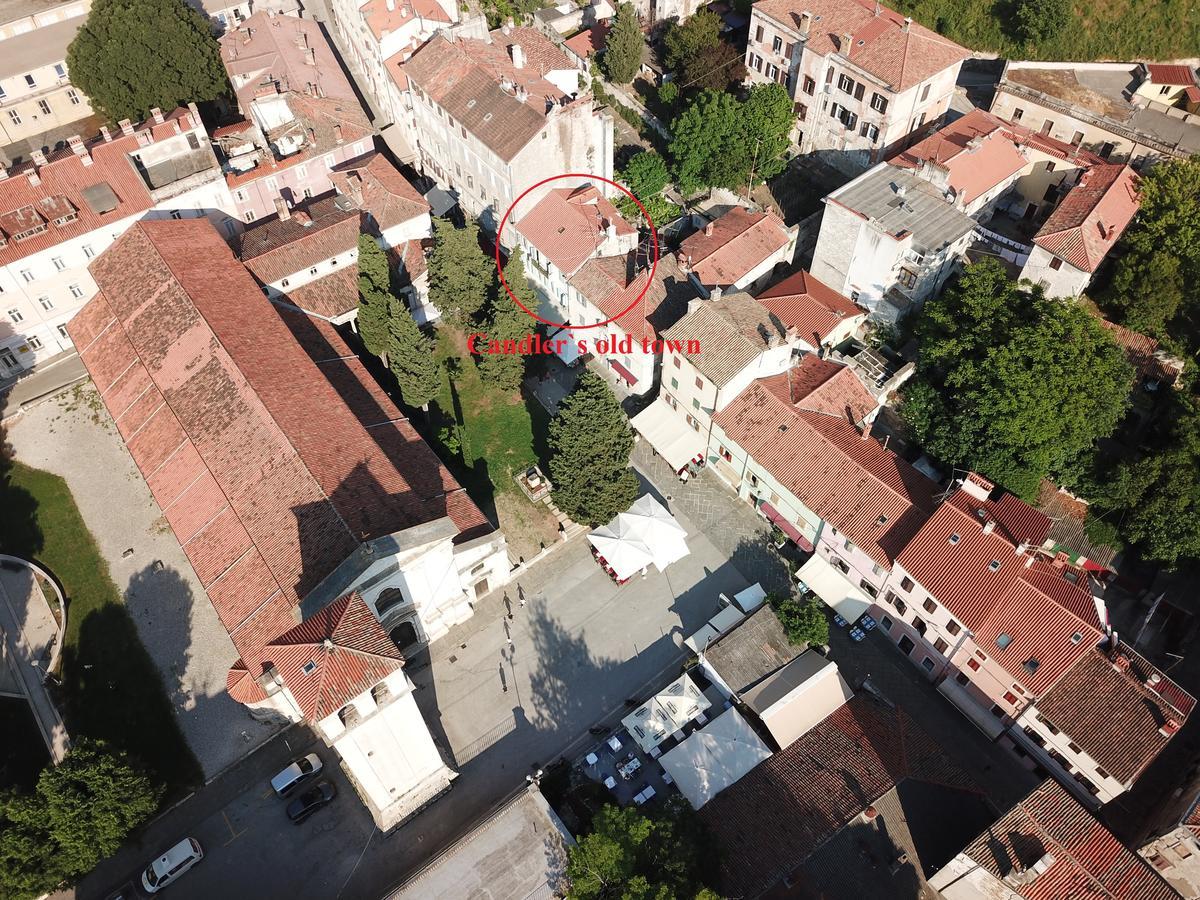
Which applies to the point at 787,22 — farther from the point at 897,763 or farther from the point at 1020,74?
the point at 897,763

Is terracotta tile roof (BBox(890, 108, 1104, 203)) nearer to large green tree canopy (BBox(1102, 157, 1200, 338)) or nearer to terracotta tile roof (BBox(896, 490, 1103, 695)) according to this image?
large green tree canopy (BBox(1102, 157, 1200, 338))

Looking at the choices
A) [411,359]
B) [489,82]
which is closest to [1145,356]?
[411,359]

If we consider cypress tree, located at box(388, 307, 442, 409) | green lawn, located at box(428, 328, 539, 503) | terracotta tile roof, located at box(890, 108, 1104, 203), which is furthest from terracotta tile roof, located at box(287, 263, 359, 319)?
terracotta tile roof, located at box(890, 108, 1104, 203)

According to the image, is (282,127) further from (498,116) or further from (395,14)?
(498,116)

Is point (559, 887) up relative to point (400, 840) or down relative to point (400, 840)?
up

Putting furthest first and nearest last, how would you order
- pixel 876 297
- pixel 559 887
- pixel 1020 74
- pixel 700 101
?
pixel 1020 74
pixel 700 101
pixel 876 297
pixel 559 887

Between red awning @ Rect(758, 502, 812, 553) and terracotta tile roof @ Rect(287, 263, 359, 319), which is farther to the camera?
terracotta tile roof @ Rect(287, 263, 359, 319)

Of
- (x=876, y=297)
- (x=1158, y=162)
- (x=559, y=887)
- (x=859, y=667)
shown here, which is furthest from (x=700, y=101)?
(x=559, y=887)

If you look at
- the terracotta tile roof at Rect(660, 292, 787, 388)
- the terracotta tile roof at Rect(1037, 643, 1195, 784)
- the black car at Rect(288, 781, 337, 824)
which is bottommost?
the black car at Rect(288, 781, 337, 824)
